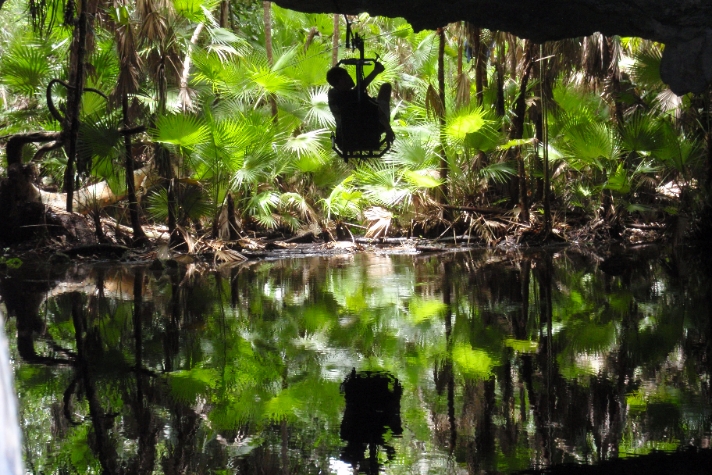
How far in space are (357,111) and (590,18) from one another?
5.91 ft

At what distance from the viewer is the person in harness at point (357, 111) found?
18.5 feet

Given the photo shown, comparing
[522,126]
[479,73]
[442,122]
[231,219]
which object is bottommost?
[231,219]

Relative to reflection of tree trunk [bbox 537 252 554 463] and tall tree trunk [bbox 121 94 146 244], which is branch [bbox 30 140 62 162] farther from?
reflection of tree trunk [bbox 537 252 554 463]

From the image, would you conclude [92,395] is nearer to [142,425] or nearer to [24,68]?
[142,425]

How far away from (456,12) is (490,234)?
8.32m

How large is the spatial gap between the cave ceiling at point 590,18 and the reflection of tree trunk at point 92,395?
2525 mm

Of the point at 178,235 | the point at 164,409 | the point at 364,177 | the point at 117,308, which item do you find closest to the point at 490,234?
the point at 364,177

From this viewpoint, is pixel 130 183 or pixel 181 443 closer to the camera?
pixel 181 443

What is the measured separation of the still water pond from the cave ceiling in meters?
1.80

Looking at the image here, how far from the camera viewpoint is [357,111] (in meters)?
5.64

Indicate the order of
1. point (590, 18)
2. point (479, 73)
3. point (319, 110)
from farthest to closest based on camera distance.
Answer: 1. point (479, 73)
2. point (319, 110)
3. point (590, 18)

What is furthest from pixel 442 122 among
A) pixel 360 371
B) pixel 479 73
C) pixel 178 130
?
pixel 360 371

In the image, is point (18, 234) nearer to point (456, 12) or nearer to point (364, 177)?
point (364, 177)

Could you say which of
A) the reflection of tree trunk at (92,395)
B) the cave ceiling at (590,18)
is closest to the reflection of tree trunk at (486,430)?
the reflection of tree trunk at (92,395)
